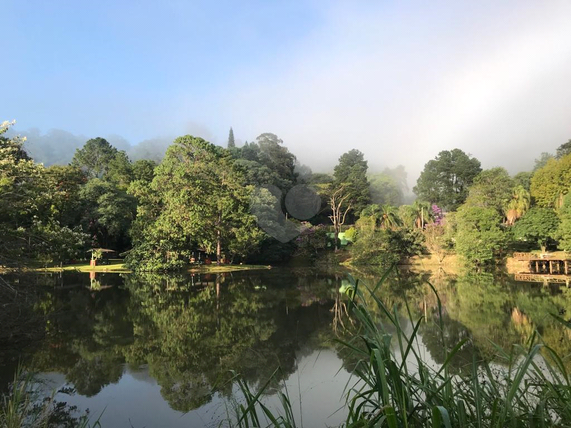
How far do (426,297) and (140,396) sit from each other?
8.88m

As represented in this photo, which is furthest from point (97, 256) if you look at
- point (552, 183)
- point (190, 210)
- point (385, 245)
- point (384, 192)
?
point (384, 192)

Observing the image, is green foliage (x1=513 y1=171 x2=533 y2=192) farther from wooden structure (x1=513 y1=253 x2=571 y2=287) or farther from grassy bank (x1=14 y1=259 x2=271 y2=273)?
A: grassy bank (x1=14 y1=259 x2=271 y2=273)

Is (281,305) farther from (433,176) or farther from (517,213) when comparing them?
(433,176)

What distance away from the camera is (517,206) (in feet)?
78.3

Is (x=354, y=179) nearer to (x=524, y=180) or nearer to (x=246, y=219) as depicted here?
(x=524, y=180)

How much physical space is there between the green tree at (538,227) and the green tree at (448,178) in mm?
11341

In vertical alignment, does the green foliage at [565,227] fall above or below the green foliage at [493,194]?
below

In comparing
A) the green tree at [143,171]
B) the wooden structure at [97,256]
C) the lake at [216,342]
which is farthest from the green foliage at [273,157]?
the lake at [216,342]

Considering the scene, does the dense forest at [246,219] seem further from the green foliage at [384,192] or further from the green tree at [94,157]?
the green foliage at [384,192]

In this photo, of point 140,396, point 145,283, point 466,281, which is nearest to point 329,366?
point 140,396

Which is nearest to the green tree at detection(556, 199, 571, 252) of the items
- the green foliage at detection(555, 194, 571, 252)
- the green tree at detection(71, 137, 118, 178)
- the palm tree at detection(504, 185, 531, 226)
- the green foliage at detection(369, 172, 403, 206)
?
the green foliage at detection(555, 194, 571, 252)

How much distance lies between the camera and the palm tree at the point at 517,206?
77.8 ft

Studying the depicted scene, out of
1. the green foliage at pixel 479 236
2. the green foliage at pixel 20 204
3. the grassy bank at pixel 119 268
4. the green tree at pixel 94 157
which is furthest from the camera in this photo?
the green tree at pixel 94 157

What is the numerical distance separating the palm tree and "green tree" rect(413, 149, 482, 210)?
8.01 metres
